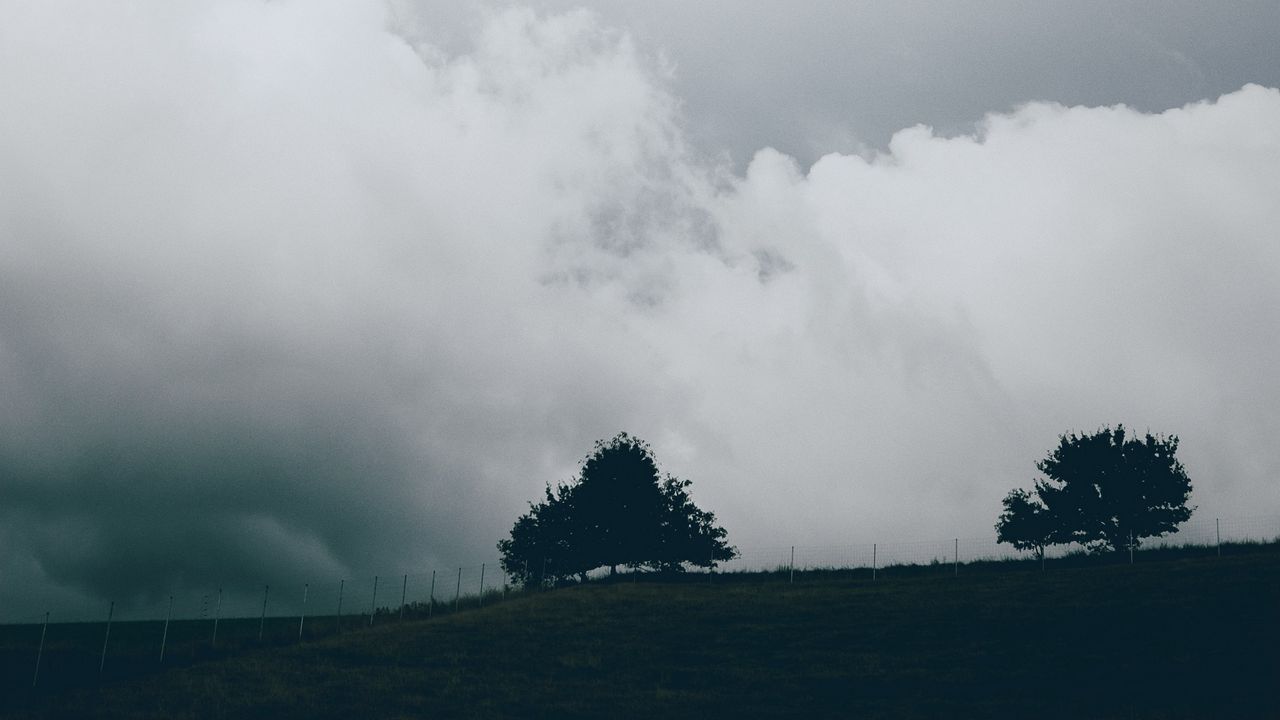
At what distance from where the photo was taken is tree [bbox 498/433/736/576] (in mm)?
82000

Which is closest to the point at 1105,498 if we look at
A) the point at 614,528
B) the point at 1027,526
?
the point at 1027,526

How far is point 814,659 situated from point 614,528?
44.5 meters

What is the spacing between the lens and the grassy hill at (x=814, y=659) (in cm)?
3188

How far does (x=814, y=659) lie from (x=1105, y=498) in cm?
4629

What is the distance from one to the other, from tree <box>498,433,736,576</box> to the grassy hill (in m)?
27.2

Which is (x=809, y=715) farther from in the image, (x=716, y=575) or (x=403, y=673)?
(x=716, y=575)

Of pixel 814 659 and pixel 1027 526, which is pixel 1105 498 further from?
pixel 814 659

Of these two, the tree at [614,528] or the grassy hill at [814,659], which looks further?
the tree at [614,528]

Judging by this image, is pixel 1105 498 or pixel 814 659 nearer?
pixel 814 659

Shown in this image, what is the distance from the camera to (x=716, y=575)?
69312 millimetres

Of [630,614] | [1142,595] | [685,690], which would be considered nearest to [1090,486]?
[1142,595]

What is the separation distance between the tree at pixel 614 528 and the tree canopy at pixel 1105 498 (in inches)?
899

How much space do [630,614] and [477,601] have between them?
547 inches

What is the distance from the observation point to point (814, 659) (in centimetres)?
3881
